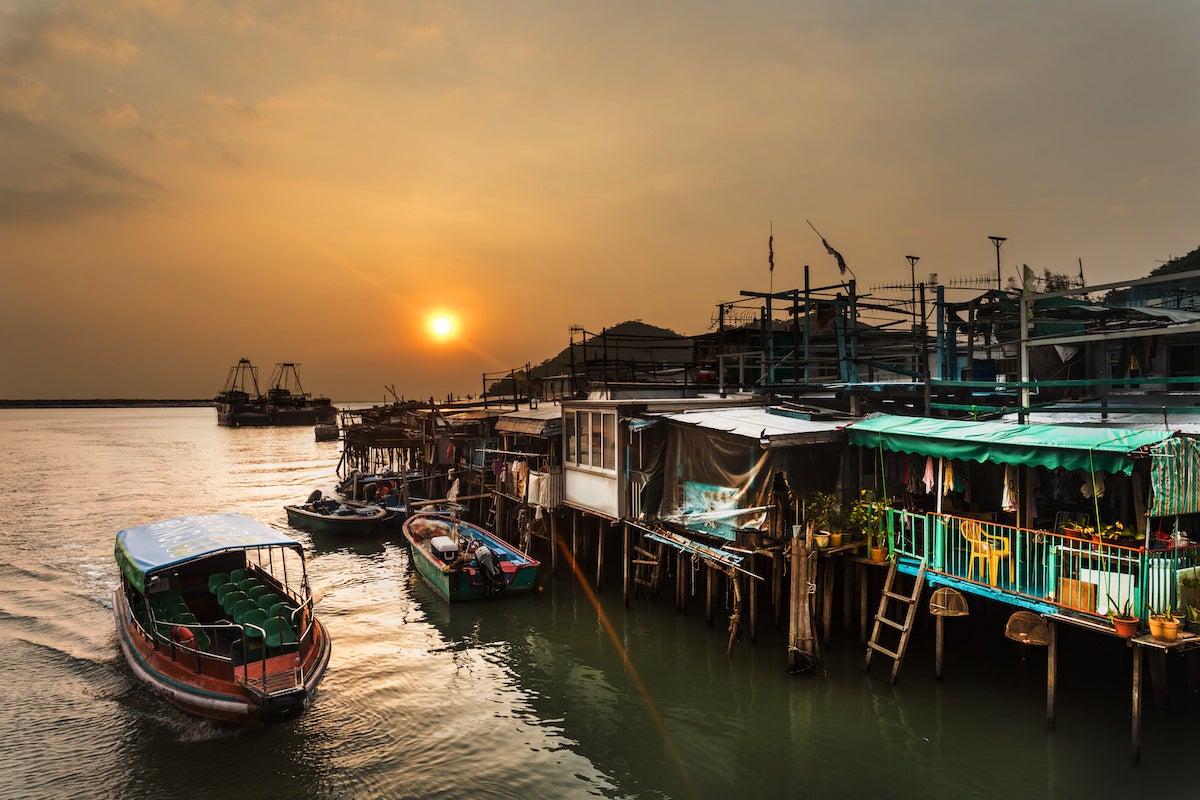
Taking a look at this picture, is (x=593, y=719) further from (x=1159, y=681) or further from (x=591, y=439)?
(x=1159, y=681)

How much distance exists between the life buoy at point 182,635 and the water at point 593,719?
1329 mm

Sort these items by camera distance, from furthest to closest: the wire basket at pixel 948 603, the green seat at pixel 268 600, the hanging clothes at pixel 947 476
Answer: the green seat at pixel 268 600
the hanging clothes at pixel 947 476
the wire basket at pixel 948 603

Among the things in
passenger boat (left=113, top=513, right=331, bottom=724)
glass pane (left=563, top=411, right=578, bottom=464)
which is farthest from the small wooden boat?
passenger boat (left=113, top=513, right=331, bottom=724)

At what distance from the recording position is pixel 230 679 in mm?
11883

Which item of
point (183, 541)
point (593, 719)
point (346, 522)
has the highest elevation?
point (183, 541)

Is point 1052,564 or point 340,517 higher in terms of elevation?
point 1052,564

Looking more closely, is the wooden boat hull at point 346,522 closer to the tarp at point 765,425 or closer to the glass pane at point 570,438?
the glass pane at point 570,438

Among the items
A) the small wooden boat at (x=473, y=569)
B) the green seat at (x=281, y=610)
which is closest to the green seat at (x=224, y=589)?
the green seat at (x=281, y=610)

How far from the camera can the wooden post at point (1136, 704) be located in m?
9.59

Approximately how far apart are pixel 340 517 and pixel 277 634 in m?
15.9

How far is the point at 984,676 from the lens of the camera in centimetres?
1284

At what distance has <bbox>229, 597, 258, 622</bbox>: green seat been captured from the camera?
13804 mm

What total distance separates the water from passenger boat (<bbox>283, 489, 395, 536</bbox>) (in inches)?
402

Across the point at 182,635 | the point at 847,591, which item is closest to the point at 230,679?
the point at 182,635
